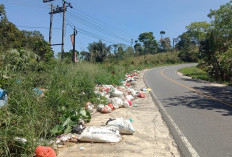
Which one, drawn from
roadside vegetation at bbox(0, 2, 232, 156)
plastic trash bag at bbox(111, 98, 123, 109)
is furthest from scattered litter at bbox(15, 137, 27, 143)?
plastic trash bag at bbox(111, 98, 123, 109)

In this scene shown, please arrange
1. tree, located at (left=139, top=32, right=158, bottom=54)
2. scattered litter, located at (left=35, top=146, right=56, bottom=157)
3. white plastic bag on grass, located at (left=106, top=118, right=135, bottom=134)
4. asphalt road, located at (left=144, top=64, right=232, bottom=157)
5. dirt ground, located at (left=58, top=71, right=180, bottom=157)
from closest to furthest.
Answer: scattered litter, located at (left=35, top=146, right=56, bottom=157)
dirt ground, located at (left=58, top=71, right=180, bottom=157)
asphalt road, located at (left=144, top=64, right=232, bottom=157)
white plastic bag on grass, located at (left=106, top=118, right=135, bottom=134)
tree, located at (left=139, top=32, right=158, bottom=54)

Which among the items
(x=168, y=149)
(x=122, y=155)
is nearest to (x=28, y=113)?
(x=122, y=155)

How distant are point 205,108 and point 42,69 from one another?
7.03m

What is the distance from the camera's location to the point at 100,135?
3.80m

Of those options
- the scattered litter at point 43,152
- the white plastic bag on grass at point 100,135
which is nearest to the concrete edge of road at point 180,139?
the white plastic bag on grass at point 100,135

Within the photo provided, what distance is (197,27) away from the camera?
5731cm

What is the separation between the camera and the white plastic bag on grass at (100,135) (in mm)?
3766

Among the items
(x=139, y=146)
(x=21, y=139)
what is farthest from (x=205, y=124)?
(x=21, y=139)

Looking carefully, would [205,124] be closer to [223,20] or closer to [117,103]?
[117,103]

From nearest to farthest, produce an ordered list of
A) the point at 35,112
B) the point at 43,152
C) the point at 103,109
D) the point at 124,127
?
the point at 43,152
the point at 35,112
the point at 124,127
the point at 103,109

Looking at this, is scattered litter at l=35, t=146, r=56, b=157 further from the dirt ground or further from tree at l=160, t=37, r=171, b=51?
tree at l=160, t=37, r=171, b=51

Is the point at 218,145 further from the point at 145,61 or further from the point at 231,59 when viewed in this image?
the point at 145,61

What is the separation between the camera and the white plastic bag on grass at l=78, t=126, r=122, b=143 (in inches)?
148

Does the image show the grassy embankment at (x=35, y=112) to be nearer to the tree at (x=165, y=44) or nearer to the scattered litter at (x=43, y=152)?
the scattered litter at (x=43, y=152)
